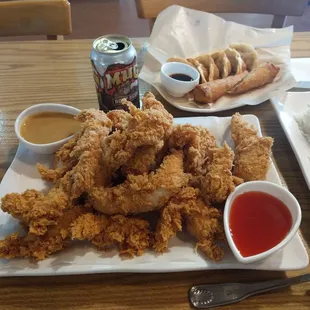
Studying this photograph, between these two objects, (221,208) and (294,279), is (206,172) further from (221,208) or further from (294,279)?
(294,279)

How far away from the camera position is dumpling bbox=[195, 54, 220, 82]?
6.16 feet

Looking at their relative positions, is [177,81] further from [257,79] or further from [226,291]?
[226,291]

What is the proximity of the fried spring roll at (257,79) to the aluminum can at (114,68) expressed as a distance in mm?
578

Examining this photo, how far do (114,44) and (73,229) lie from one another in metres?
0.74

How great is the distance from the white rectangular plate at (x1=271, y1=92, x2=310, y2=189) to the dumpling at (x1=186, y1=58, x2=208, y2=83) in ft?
1.21

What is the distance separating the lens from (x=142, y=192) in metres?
1.11

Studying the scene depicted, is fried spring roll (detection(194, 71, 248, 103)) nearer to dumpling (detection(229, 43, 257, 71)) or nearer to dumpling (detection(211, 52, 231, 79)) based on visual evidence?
dumpling (detection(211, 52, 231, 79))

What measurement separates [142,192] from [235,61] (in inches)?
45.3

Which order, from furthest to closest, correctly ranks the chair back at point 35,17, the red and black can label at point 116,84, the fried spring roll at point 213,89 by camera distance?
1. the chair back at point 35,17
2. the fried spring roll at point 213,89
3. the red and black can label at point 116,84

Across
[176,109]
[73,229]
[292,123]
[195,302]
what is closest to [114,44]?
[176,109]

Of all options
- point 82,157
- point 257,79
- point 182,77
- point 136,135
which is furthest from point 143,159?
point 257,79

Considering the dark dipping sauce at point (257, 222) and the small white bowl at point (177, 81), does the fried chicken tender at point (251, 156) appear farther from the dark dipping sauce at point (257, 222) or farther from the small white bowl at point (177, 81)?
the small white bowl at point (177, 81)

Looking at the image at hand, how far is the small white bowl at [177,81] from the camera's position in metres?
1.74

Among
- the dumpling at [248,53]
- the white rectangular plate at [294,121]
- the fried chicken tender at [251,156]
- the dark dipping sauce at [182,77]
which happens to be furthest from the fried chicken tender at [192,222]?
the dumpling at [248,53]
